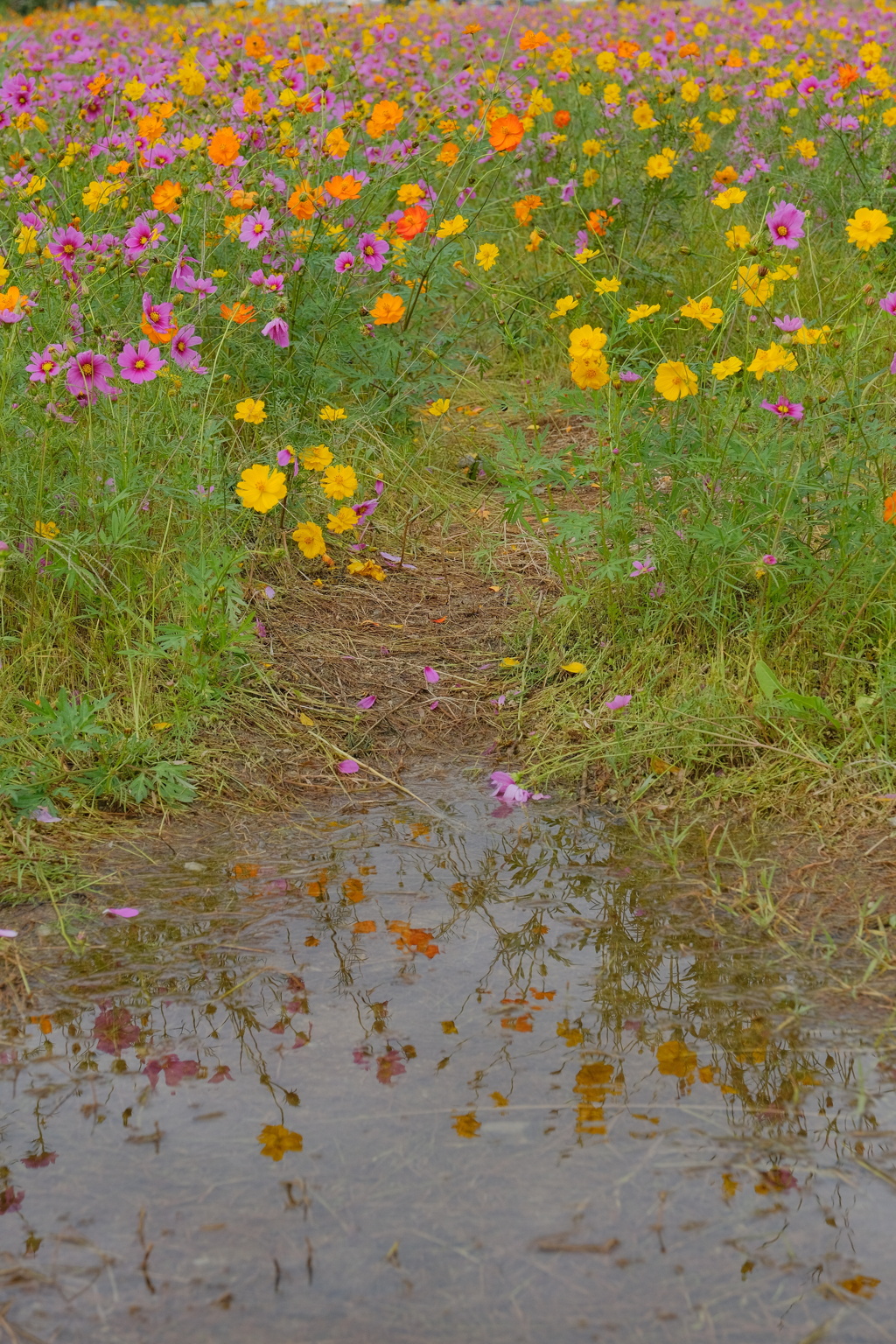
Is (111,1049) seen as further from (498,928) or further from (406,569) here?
(406,569)

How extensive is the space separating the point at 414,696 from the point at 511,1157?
1526 millimetres

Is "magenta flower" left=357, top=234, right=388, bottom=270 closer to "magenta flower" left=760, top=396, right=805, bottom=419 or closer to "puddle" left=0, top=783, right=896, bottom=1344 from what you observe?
"magenta flower" left=760, top=396, right=805, bottom=419

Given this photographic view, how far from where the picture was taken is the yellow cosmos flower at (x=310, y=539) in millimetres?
3215

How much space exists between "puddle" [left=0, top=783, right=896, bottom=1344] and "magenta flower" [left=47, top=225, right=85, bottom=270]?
1579 mm

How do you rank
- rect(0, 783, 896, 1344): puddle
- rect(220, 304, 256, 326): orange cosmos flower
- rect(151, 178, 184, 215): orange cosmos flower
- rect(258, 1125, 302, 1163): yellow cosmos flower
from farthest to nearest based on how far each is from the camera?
1. rect(151, 178, 184, 215): orange cosmos flower
2. rect(220, 304, 256, 326): orange cosmos flower
3. rect(258, 1125, 302, 1163): yellow cosmos flower
4. rect(0, 783, 896, 1344): puddle

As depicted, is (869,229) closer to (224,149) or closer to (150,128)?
(224,149)

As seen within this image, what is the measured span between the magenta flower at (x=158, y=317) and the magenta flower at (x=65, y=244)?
30 centimetres

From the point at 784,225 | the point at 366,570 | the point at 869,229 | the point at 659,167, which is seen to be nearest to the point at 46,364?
the point at 366,570

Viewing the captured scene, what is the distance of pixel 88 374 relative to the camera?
2.74 m

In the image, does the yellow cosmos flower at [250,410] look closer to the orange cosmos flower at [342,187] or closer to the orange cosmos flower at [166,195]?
the orange cosmos flower at [166,195]

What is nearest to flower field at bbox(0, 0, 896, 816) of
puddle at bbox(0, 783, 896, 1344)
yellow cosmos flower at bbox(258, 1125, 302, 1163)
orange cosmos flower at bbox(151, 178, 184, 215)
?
orange cosmos flower at bbox(151, 178, 184, 215)

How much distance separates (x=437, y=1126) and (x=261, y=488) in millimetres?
1540

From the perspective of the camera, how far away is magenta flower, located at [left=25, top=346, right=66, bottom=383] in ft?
8.75

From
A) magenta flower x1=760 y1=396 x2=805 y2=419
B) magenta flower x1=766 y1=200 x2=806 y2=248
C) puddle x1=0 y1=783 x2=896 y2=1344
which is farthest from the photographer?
magenta flower x1=766 y1=200 x2=806 y2=248
